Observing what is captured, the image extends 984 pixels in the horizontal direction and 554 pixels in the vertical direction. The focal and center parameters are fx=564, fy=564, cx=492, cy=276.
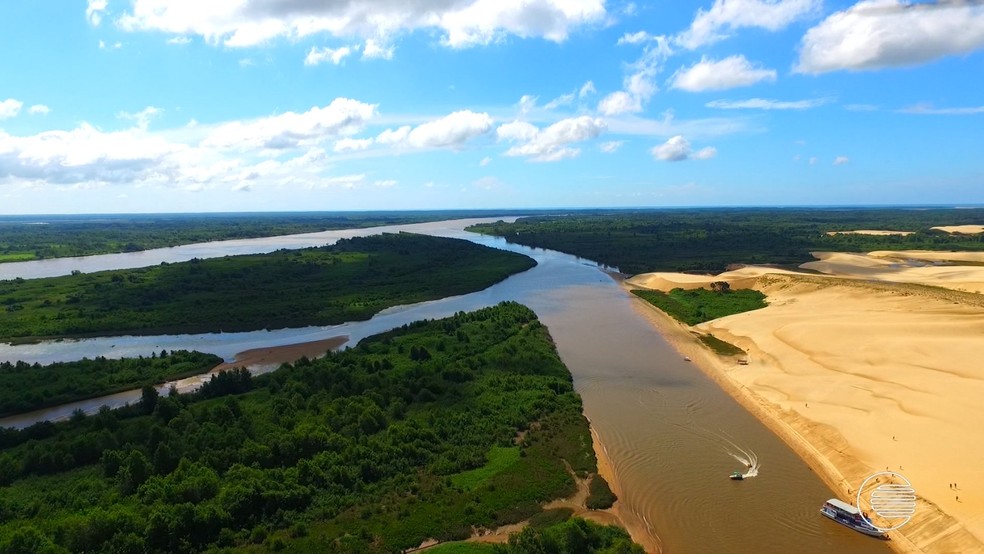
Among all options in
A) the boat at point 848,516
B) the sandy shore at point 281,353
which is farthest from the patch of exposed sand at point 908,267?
the sandy shore at point 281,353

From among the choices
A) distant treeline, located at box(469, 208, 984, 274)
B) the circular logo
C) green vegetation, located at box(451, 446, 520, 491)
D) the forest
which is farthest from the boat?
distant treeline, located at box(469, 208, 984, 274)

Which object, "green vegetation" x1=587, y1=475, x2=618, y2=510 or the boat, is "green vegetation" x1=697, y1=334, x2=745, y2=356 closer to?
the boat

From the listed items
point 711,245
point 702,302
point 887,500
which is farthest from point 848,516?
point 711,245

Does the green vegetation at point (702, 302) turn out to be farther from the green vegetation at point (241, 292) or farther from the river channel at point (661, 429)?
the green vegetation at point (241, 292)

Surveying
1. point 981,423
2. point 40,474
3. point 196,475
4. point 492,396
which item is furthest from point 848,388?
point 40,474

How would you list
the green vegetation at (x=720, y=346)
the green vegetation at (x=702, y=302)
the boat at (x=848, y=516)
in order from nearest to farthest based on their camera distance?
the boat at (x=848, y=516) → the green vegetation at (x=720, y=346) → the green vegetation at (x=702, y=302)

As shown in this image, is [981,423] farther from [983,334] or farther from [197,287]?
[197,287]
